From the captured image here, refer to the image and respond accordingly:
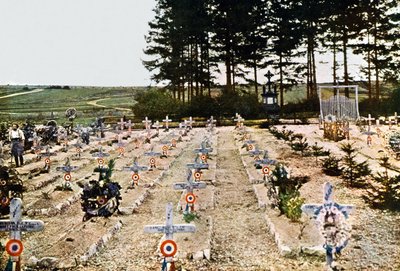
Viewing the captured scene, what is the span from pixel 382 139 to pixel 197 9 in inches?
1161

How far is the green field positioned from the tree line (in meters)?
13.3

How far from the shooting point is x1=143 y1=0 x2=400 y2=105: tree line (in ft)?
148

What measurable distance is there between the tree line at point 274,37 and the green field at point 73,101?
1327 cm

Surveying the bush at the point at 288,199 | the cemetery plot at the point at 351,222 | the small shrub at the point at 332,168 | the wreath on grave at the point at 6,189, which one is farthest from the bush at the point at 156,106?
the bush at the point at 288,199

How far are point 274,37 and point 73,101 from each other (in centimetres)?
4062

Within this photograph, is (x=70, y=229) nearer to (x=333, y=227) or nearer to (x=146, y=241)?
(x=146, y=241)

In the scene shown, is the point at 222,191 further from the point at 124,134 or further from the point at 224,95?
the point at 224,95

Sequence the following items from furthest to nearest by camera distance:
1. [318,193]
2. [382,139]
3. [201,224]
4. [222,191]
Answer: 1. [382,139]
2. [222,191]
3. [318,193]
4. [201,224]

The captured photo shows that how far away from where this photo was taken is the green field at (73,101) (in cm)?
6223

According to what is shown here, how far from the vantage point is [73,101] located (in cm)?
7806

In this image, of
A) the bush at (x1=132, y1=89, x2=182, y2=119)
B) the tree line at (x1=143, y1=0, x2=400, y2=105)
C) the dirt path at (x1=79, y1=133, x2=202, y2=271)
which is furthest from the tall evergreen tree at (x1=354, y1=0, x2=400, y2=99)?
the dirt path at (x1=79, y1=133, x2=202, y2=271)

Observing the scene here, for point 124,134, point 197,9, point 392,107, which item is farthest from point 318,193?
point 197,9

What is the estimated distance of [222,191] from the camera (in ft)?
47.9

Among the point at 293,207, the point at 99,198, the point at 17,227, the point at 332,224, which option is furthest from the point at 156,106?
the point at 332,224
